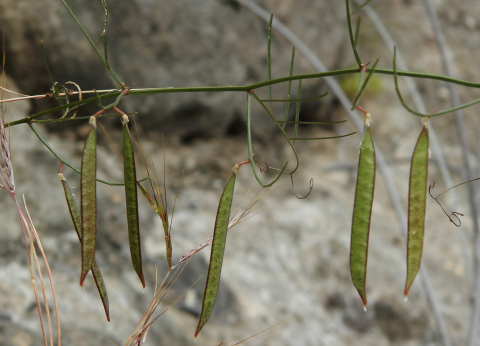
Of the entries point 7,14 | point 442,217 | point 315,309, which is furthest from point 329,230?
point 7,14

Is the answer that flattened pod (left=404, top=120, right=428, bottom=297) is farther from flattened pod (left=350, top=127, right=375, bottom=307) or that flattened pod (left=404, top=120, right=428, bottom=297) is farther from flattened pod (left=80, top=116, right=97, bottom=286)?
flattened pod (left=80, top=116, right=97, bottom=286)

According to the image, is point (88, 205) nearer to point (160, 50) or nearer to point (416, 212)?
point (416, 212)

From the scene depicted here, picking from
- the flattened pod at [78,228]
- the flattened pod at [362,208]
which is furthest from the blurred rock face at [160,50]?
the flattened pod at [362,208]

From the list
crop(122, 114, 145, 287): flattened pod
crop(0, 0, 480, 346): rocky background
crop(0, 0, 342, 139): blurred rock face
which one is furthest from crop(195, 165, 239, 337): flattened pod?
crop(0, 0, 342, 139): blurred rock face

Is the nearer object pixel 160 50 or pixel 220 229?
pixel 220 229

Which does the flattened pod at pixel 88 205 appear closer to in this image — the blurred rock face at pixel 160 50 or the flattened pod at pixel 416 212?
the flattened pod at pixel 416 212

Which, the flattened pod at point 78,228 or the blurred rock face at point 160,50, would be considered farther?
the blurred rock face at point 160,50

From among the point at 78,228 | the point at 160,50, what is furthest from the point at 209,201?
the point at 78,228
